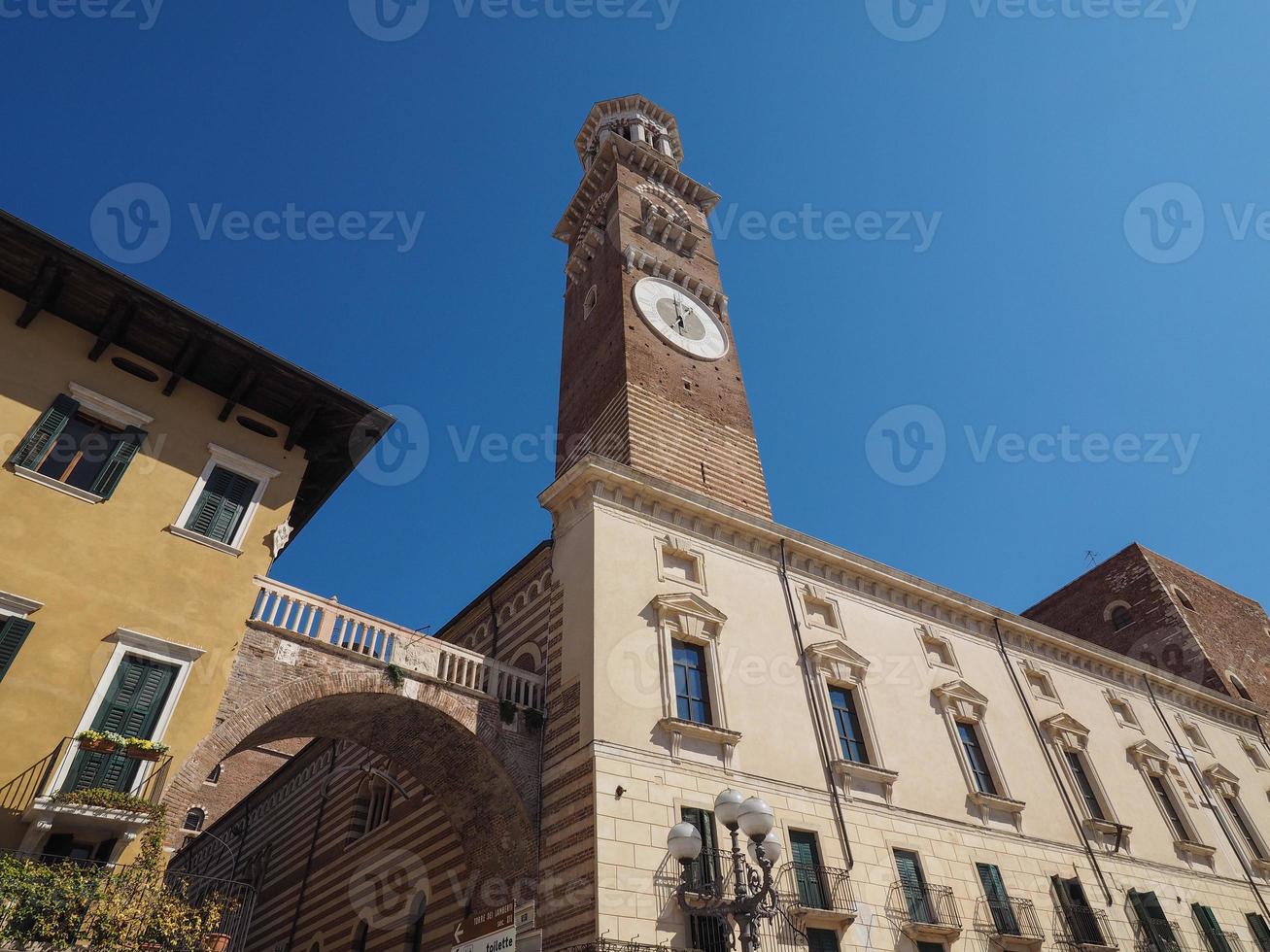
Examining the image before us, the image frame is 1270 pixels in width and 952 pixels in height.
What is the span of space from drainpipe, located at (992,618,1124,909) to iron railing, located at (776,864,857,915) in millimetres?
8943

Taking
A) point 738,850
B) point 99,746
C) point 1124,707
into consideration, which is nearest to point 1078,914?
point 1124,707

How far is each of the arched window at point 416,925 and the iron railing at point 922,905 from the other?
10.0 metres

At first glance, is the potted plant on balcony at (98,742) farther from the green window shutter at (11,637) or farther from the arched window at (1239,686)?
the arched window at (1239,686)

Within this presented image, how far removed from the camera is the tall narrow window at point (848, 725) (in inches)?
707

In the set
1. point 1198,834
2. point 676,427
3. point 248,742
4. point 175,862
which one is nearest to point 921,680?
point 676,427

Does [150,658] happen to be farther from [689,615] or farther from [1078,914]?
[1078,914]

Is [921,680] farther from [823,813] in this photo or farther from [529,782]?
[529,782]

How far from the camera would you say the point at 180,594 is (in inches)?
512

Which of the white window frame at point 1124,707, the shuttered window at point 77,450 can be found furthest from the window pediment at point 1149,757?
the shuttered window at point 77,450

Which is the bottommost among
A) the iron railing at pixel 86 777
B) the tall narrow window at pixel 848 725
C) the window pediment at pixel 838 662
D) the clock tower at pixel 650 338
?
the iron railing at pixel 86 777

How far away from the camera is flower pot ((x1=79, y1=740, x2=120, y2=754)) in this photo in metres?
10.9

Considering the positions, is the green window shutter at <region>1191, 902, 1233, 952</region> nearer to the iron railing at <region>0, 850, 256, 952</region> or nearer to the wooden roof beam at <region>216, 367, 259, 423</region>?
the iron railing at <region>0, 850, 256, 952</region>

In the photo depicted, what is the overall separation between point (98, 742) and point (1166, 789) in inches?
1106

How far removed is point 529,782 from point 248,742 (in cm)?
509
